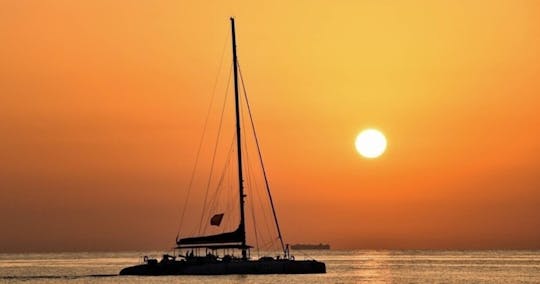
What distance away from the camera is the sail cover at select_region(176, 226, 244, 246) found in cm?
9484

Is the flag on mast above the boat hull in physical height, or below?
above

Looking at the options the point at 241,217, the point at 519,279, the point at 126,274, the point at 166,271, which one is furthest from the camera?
the point at 519,279

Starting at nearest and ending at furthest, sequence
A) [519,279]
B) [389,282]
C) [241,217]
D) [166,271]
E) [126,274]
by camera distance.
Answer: [241,217], [166,271], [126,274], [389,282], [519,279]

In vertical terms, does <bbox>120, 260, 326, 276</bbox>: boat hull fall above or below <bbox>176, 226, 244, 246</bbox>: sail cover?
below

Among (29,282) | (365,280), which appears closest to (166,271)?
(29,282)

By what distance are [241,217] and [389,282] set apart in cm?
3340

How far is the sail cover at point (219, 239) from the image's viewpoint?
9484cm

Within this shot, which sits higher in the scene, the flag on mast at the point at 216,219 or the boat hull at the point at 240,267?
the flag on mast at the point at 216,219

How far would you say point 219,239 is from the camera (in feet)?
320

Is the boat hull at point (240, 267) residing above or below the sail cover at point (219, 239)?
below

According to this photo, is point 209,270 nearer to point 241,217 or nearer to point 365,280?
point 241,217

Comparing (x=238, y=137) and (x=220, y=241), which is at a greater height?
(x=238, y=137)

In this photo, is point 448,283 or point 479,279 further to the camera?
point 479,279

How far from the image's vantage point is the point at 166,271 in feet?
338
